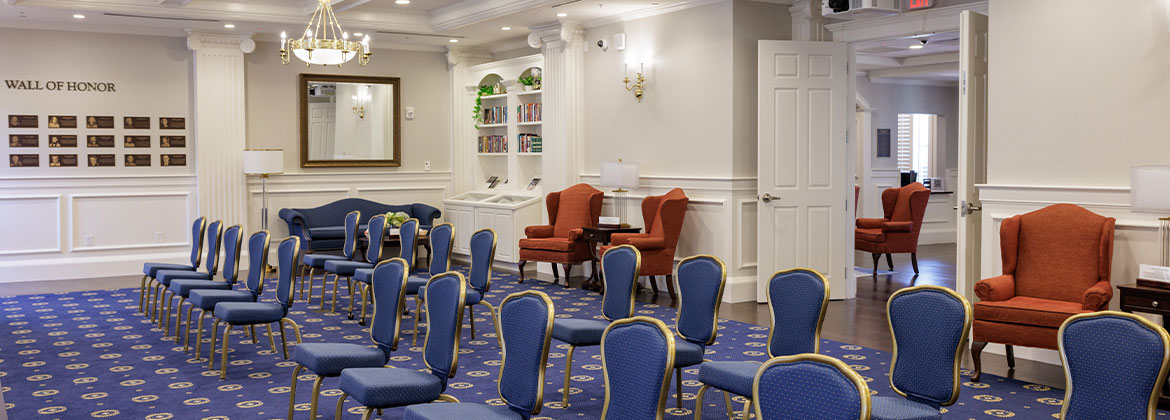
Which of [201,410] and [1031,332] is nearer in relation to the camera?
[201,410]

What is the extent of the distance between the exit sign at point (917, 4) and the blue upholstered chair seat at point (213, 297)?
5.42 m

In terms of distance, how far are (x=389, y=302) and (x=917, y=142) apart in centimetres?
1298

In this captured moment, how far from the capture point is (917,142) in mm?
16109

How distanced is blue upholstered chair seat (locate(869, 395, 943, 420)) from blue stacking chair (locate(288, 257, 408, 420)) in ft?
7.21

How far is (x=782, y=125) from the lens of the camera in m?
8.73

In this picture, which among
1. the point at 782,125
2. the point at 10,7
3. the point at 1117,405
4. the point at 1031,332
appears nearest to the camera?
the point at 1117,405

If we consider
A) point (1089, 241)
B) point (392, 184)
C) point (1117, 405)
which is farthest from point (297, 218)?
point (1117, 405)

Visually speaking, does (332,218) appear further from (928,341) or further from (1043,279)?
(928,341)

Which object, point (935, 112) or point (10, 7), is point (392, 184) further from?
point (935, 112)

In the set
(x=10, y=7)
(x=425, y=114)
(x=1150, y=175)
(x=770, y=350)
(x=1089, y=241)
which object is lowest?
(x=770, y=350)

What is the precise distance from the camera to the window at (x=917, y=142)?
52.4ft

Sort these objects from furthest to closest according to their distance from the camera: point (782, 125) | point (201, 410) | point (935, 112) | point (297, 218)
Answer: point (935, 112), point (297, 218), point (782, 125), point (201, 410)

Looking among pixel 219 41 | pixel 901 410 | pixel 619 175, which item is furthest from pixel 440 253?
pixel 219 41

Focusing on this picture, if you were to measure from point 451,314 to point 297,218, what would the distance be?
757 cm
